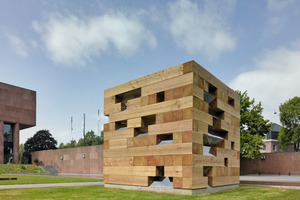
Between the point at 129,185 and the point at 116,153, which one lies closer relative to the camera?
the point at 129,185

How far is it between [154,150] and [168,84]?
2.66m

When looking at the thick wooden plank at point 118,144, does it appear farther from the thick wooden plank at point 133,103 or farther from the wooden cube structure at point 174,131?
the thick wooden plank at point 133,103

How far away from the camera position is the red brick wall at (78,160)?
30.0 metres

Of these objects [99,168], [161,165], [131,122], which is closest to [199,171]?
[161,165]

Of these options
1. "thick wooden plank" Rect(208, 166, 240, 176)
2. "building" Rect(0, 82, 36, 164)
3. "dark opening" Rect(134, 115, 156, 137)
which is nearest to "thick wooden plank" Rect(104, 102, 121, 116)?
"dark opening" Rect(134, 115, 156, 137)

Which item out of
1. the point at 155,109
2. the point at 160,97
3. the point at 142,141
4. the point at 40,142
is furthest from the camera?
the point at 40,142

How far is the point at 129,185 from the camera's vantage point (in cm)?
1149

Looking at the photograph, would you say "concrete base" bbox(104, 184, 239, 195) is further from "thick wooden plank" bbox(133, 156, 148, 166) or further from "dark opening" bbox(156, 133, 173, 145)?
"dark opening" bbox(156, 133, 173, 145)

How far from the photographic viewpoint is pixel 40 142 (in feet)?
199

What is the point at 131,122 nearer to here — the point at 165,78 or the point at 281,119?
the point at 165,78

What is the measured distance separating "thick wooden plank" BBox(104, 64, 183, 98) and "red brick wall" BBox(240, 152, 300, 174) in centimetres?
2733

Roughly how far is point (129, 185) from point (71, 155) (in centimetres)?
2476

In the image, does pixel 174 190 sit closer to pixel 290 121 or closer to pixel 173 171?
pixel 173 171

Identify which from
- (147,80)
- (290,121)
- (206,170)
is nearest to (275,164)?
(290,121)
